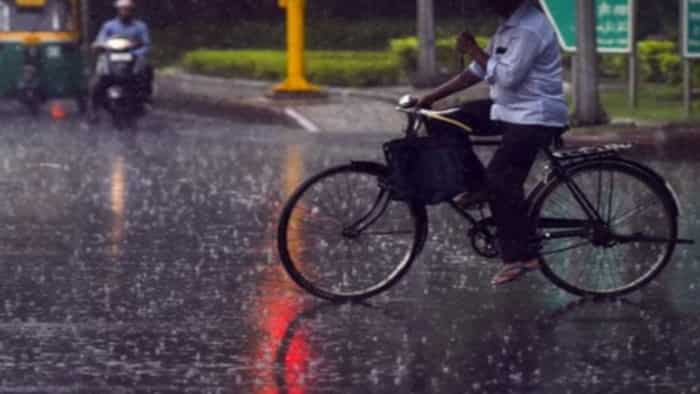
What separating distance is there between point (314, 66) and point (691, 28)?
10118mm

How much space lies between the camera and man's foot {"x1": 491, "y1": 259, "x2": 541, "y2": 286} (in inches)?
382

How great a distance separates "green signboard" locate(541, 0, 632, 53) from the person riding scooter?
481cm

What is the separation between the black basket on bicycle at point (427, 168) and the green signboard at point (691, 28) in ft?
42.6

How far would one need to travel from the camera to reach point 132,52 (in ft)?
79.4

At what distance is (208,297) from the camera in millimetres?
10008

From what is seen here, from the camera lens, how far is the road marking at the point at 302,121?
22.6 metres

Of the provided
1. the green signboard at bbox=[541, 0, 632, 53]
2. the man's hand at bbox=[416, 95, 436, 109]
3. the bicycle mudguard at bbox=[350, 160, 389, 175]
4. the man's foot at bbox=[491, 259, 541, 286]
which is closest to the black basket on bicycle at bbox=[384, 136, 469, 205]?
the bicycle mudguard at bbox=[350, 160, 389, 175]

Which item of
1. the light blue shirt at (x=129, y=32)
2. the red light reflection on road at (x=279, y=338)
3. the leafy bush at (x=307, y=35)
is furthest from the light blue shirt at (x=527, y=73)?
the leafy bush at (x=307, y=35)

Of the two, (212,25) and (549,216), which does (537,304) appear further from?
(212,25)

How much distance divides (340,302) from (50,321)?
142 cm

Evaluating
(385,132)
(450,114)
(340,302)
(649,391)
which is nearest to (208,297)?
(340,302)

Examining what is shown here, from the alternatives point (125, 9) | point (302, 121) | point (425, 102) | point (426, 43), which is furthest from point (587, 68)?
point (425, 102)

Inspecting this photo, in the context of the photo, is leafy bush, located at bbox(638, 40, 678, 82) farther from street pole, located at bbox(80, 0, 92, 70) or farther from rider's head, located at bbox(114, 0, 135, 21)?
rider's head, located at bbox(114, 0, 135, 21)

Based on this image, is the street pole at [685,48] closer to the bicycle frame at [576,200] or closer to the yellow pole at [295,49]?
the yellow pole at [295,49]
